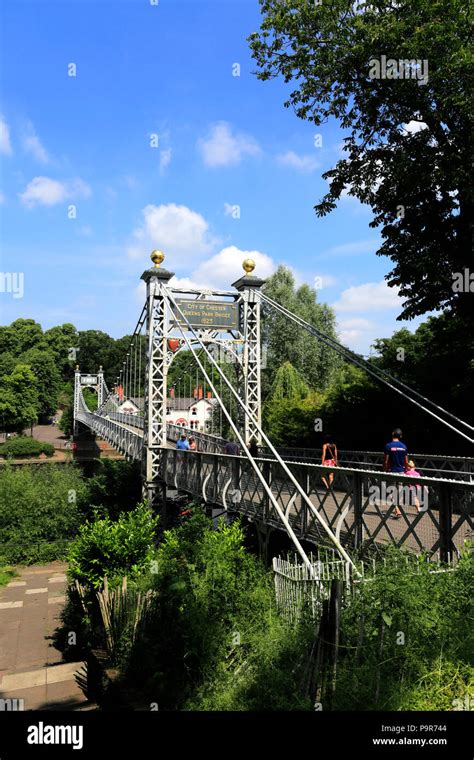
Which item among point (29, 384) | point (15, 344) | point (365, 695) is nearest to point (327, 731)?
point (365, 695)

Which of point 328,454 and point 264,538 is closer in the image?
point 264,538

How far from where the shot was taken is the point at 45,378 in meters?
55.1

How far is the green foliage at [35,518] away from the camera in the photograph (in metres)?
17.6

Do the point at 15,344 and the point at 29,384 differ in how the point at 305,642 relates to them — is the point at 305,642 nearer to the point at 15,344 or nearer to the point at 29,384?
the point at 29,384

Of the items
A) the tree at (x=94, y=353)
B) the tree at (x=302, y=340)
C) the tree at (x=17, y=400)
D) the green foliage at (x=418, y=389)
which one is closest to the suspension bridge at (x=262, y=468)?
the green foliage at (x=418, y=389)

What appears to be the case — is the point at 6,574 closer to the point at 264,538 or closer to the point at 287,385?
the point at 264,538

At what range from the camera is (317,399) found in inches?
897

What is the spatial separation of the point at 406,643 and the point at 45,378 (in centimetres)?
5499

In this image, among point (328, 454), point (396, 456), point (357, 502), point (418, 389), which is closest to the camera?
point (357, 502)

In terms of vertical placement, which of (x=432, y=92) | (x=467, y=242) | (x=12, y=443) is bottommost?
(x=12, y=443)

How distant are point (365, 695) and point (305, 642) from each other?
979 mm

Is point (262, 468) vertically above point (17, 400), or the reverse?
point (17, 400)

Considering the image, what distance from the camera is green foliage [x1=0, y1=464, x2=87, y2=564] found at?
693 inches

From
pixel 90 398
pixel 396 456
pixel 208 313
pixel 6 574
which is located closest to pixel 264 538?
pixel 396 456
